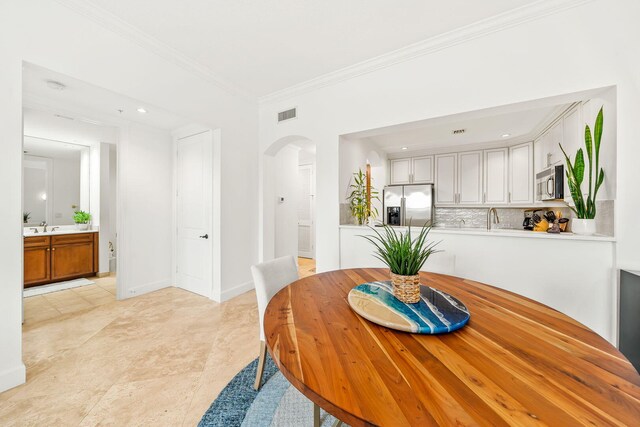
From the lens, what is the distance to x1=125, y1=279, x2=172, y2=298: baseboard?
3.33m

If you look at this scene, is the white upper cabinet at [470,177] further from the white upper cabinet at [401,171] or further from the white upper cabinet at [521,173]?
the white upper cabinet at [401,171]

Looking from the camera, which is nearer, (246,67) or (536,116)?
(246,67)

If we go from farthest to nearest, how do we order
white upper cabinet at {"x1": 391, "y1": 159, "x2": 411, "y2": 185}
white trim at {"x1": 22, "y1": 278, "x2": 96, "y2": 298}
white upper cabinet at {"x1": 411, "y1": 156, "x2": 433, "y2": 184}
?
white upper cabinet at {"x1": 391, "y1": 159, "x2": 411, "y2": 185}
white upper cabinet at {"x1": 411, "y1": 156, "x2": 433, "y2": 184}
white trim at {"x1": 22, "y1": 278, "x2": 96, "y2": 298}

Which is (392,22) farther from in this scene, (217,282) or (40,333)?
(40,333)

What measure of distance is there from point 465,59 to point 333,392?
2.83 metres

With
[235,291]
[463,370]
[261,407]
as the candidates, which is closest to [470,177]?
[235,291]

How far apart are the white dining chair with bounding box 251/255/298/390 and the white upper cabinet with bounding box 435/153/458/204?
3.99m

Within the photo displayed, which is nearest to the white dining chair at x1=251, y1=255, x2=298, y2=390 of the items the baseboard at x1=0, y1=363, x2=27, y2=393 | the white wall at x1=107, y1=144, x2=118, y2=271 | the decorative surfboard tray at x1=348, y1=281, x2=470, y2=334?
the decorative surfboard tray at x1=348, y1=281, x2=470, y2=334

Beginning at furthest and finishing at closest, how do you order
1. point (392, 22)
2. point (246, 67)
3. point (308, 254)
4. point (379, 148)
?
point (308, 254), point (379, 148), point (246, 67), point (392, 22)

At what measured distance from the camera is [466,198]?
467cm

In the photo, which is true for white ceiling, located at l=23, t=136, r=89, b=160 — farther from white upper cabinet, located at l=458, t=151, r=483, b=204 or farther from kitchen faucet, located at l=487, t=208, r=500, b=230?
kitchen faucet, located at l=487, t=208, r=500, b=230

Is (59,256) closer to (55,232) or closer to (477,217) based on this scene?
(55,232)

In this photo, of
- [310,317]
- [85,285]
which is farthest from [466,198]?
[85,285]

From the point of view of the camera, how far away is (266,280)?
166cm
